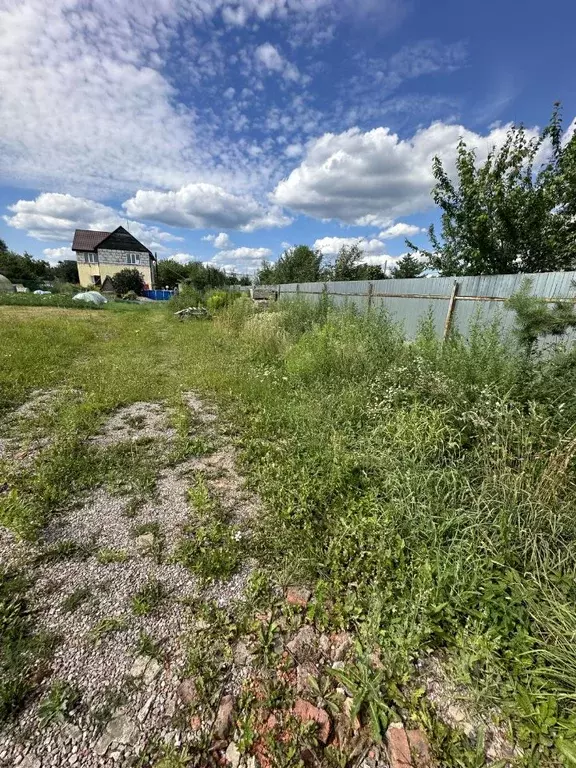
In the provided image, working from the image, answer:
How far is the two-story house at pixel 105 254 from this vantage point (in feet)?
119

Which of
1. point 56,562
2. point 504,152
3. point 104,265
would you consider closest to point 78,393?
point 56,562

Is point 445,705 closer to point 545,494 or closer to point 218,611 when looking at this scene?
point 218,611

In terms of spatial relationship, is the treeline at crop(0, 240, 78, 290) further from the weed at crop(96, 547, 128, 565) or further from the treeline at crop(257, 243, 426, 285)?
the weed at crop(96, 547, 128, 565)

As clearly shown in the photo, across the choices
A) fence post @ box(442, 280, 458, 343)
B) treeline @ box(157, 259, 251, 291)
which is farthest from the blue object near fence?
fence post @ box(442, 280, 458, 343)

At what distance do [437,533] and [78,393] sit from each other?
4.80 m

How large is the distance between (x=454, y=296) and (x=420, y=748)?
4.96m

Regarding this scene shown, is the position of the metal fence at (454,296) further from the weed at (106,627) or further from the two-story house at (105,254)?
the two-story house at (105,254)

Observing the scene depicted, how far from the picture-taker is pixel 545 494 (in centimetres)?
184

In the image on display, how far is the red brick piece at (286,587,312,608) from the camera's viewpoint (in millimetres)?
1678

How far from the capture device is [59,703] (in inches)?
47.8

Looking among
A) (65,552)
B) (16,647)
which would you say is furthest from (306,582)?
(65,552)

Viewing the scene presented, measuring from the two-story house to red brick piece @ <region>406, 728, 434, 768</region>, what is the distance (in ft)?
135

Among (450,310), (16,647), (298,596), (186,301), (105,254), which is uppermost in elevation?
(105,254)

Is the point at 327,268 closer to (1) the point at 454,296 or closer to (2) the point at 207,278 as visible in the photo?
(2) the point at 207,278
